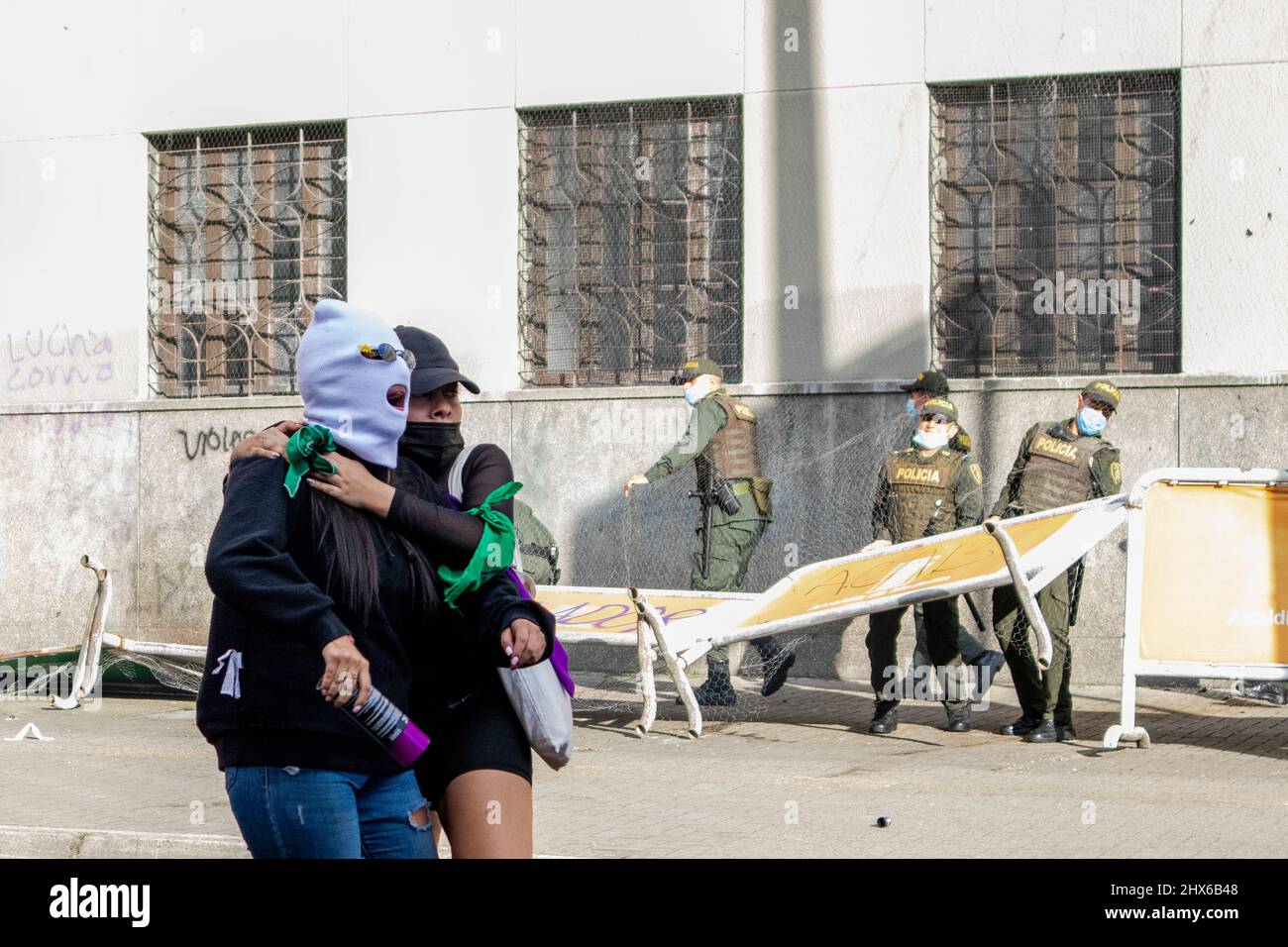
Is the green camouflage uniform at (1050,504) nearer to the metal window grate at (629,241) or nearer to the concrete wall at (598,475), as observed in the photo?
the concrete wall at (598,475)

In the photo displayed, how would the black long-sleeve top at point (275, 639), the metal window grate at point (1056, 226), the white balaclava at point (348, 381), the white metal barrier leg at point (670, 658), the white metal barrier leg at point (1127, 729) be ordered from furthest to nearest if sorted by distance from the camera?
the metal window grate at point (1056, 226), the white metal barrier leg at point (670, 658), the white metal barrier leg at point (1127, 729), the white balaclava at point (348, 381), the black long-sleeve top at point (275, 639)

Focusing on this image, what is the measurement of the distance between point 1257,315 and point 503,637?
900 cm

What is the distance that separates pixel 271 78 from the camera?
44.4 ft

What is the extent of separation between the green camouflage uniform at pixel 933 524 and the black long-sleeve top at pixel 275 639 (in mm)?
6106

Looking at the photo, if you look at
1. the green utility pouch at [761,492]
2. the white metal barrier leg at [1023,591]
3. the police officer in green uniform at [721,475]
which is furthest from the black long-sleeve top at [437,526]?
the green utility pouch at [761,492]

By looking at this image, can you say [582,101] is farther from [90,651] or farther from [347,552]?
[347,552]

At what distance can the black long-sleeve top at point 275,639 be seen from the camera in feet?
10.4

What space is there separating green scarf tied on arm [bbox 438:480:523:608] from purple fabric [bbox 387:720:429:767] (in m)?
0.30

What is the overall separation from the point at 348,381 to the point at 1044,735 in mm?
6249

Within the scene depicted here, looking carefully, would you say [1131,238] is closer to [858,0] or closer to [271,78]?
[858,0]

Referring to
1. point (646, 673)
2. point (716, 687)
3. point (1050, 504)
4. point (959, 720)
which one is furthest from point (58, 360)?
point (1050, 504)

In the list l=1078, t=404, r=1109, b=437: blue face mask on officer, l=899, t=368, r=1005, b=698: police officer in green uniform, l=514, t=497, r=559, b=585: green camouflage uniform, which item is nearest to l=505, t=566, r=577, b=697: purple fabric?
l=899, t=368, r=1005, b=698: police officer in green uniform

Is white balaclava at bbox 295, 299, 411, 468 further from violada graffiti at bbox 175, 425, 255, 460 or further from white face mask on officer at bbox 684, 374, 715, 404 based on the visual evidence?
violada graffiti at bbox 175, 425, 255, 460

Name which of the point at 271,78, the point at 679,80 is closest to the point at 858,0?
the point at 679,80
